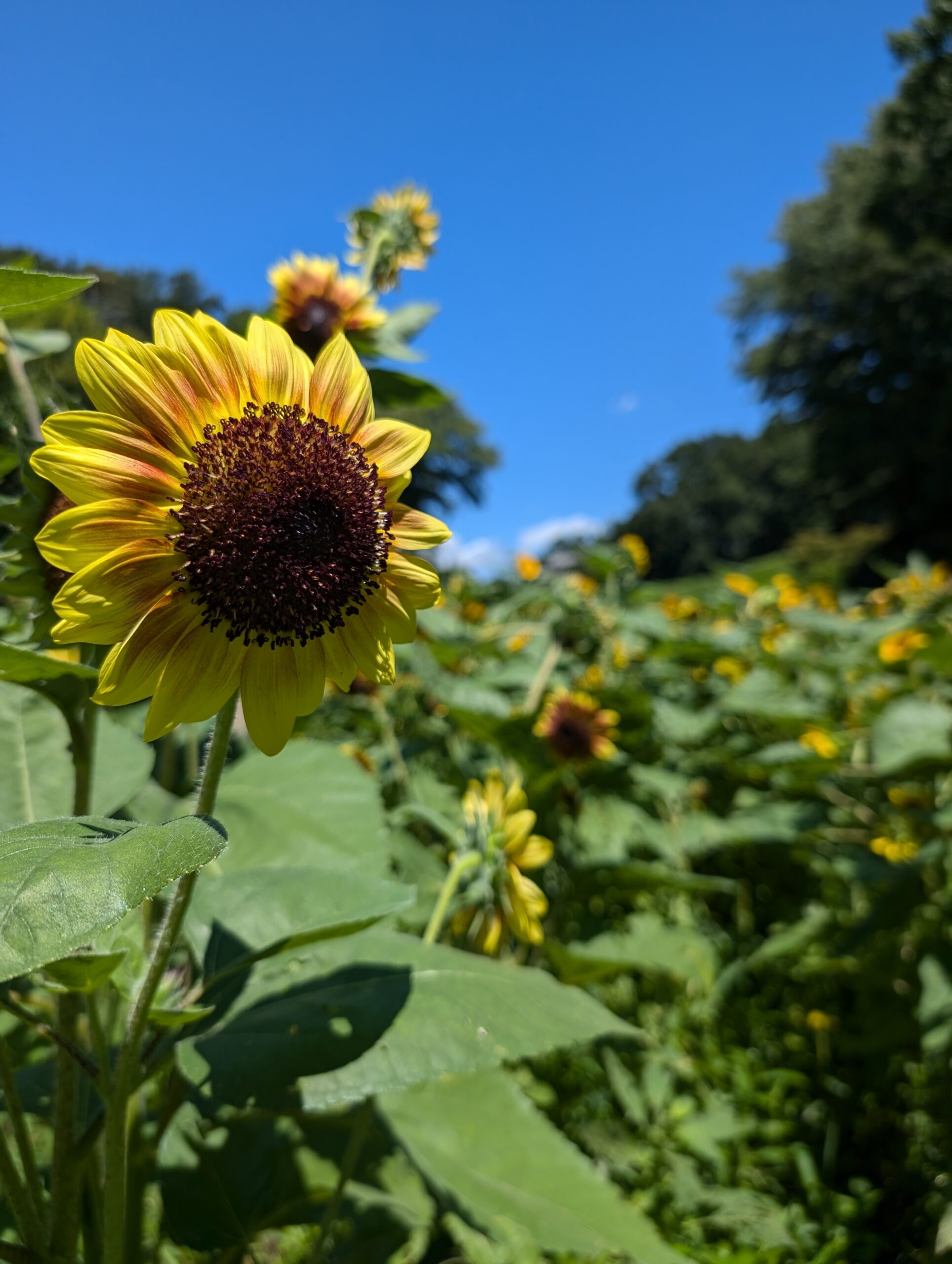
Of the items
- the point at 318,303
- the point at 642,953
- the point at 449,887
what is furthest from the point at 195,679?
the point at 642,953

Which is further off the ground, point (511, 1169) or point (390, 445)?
point (390, 445)

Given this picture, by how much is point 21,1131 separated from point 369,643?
17.6 inches

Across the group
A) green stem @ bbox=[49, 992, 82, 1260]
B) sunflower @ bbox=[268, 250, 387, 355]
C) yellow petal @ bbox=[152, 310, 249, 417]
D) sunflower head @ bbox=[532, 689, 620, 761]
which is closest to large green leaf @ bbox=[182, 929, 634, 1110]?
green stem @ bbox=[49, 992, 82, 1260]

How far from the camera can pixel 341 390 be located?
0.67 metres

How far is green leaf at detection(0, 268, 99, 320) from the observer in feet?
1.76

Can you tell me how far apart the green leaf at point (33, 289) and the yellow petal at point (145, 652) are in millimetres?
210

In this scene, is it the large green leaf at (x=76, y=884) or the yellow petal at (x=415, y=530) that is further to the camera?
the yellow petal at (x=415, y=530)

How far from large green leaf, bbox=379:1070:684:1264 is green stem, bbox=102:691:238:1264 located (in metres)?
0.45

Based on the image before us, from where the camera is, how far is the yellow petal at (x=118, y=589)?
559 millimetres

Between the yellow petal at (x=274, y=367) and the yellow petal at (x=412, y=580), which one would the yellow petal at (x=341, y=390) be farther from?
the yellow petal at (x=412, y=580)

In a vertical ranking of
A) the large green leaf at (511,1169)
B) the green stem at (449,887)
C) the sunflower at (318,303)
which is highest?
the sunflower at (318,303)

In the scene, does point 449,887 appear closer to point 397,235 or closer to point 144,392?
point 144,392

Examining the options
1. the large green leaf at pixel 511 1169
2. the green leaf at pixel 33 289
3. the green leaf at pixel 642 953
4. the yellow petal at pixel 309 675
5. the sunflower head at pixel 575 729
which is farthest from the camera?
the sunflower head at pixel 575 729

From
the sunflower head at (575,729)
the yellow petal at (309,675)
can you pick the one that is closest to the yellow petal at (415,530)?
the yellow petal at (309,675)
